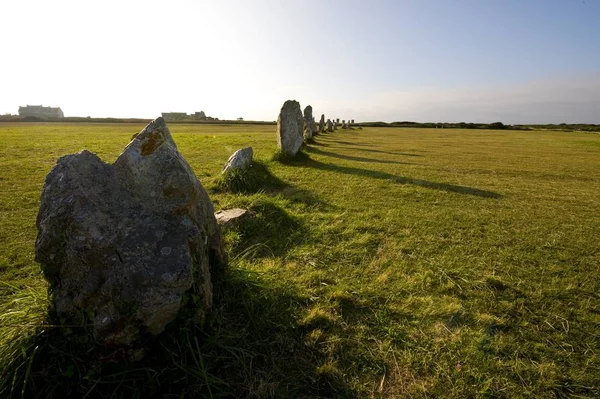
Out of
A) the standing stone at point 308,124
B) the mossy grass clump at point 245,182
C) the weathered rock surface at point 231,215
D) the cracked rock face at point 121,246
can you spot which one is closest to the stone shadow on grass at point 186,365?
the cracked rock face at point 121,246

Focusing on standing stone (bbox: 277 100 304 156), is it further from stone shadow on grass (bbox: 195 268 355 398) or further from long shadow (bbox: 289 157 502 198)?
stone shadow on grass (bbox: 195 268 355 398)

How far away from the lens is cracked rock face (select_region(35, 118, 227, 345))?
263 cm

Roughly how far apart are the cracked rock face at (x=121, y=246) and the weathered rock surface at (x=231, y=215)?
279cm

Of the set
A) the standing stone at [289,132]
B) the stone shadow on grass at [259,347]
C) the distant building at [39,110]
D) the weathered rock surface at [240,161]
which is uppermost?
the distant building at [39,110]

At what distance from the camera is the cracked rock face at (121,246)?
2.63 m

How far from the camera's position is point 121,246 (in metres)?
2.80

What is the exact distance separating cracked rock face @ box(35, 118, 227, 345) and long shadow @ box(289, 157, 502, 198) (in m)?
8.89

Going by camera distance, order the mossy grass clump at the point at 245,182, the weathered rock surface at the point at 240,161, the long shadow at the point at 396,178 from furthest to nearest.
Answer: the long shadow at the point at 396,178
the weathered rock surface at the point at 240,161
the mossy grass clump at the point at 245,182

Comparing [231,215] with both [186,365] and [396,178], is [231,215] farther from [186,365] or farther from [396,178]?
[396,178]

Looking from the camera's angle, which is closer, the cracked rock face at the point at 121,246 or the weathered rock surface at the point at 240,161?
the cracked rock face at the point at 121,246

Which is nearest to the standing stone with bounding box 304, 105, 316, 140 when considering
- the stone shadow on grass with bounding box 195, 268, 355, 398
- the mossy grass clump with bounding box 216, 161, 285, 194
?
the mossy grass clump with bounding box 216, 161, 285, 194

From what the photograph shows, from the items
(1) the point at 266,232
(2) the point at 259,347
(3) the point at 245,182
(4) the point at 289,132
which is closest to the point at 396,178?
(4) the point at 289,132

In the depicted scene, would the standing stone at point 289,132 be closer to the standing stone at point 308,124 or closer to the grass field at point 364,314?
the grass field at point 364,314

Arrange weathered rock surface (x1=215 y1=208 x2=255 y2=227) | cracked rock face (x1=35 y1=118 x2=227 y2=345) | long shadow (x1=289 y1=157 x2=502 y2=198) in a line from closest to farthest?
1. cracked rock face (x1=35 y1=118 x2=227 y2=345)
2. weathered rock surface (x1=215 y1=208 x2=255 y2=227)
3. long shadow (x1=289 y1=157 x2=502 y2=198)
